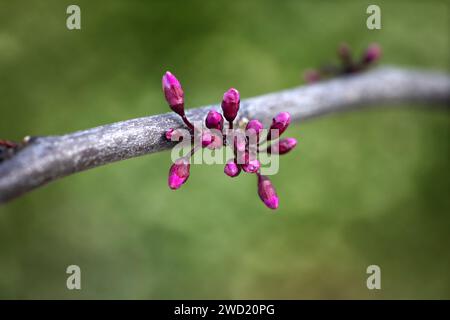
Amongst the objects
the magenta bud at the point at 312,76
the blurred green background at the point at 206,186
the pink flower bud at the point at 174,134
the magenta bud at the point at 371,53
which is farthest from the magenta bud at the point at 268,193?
the blurred green background at the point at 206,186

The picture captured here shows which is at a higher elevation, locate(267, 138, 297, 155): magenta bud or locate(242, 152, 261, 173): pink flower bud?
locate(267, 138, 297, 155): magenta bud

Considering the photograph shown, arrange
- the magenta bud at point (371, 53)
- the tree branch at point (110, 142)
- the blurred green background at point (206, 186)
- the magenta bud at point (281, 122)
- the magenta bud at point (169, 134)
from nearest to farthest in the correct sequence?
the tree branch at point (110, 142), the magenta bud at point (169, 134), the magenta bud at point (281, 122), the magenta bud at point (371, 53), the blurred green background at point (206, 186)

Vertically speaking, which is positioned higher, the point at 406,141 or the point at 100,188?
the point at 406,141

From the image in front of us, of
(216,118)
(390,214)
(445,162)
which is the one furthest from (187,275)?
(445,162)

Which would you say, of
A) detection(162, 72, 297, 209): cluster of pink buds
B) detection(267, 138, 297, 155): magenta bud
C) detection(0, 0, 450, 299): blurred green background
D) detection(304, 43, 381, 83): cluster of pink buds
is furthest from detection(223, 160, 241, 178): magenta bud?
detection(0, 0, 450, 299): blurred green background

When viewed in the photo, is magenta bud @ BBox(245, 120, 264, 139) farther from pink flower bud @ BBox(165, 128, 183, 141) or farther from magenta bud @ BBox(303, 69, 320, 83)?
magenta bud @ BBox(303, 69, 320, 83)

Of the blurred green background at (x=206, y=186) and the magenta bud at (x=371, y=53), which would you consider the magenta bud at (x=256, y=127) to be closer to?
the magenta bud at (x=371, y=53)

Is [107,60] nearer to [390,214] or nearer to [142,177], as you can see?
[142,177]
